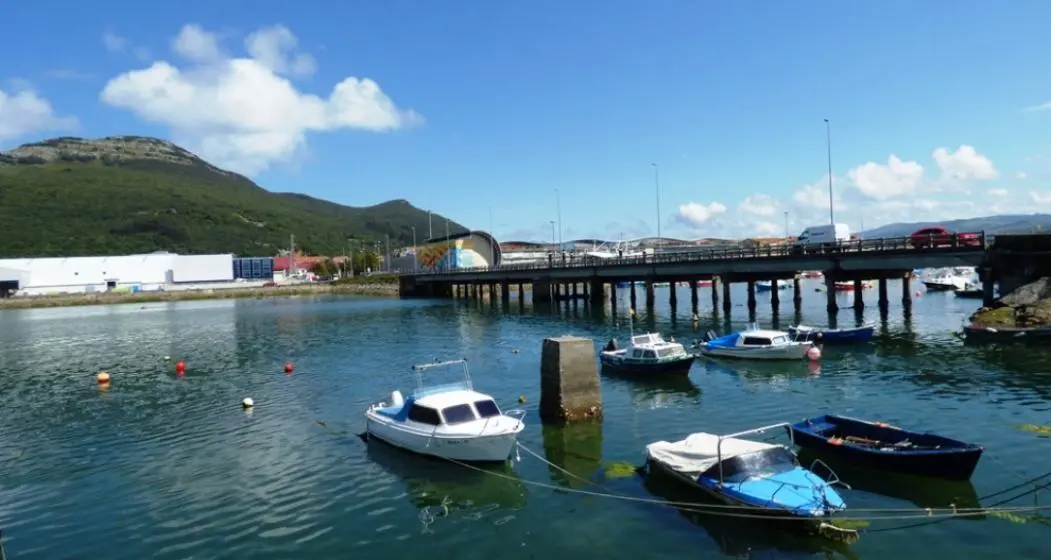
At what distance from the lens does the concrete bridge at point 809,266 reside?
5525 cm

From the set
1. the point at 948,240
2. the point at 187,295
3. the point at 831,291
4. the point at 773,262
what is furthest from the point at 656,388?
the point at 187,295

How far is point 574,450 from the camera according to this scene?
85.9 ft

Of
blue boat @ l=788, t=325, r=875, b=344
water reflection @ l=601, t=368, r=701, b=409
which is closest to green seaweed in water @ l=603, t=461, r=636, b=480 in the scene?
water reflection @ l=601, t=368, r=701, b=409

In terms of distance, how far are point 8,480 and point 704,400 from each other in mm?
30019

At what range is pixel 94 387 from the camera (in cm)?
4441

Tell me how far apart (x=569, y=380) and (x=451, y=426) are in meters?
6.62

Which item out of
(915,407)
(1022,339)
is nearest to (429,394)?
(915,407)

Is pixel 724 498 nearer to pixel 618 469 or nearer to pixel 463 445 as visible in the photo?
pixel 618 469

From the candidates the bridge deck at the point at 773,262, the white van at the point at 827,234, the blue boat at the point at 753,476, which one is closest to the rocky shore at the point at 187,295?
the bridge deck at the point at 773,262

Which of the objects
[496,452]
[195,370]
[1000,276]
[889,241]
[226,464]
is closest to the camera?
[496,452]

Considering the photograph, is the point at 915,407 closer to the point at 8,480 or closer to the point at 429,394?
the point at 429,394

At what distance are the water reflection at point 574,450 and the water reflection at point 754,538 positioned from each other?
424 cm

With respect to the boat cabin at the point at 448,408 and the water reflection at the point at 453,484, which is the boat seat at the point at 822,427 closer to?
the water reflection at the point at 453,484

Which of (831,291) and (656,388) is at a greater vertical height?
(831,291)
